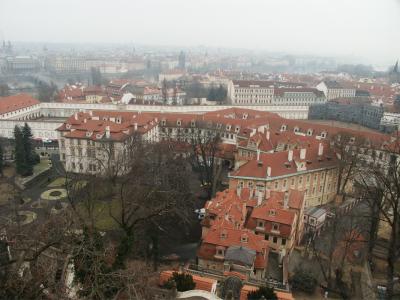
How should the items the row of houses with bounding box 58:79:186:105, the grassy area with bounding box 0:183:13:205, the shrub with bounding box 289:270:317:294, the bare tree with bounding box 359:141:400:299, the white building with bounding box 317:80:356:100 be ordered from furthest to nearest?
the white building with bounding box 317:80:356:100
the row of houses with bounding box 58:79:186:105
the grassy area with bounding box 0:183:13:205
the shrub with bounding box 289:270:317:294
the bare tree with bounding box 359:141:400:299

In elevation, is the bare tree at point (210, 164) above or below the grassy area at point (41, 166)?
above

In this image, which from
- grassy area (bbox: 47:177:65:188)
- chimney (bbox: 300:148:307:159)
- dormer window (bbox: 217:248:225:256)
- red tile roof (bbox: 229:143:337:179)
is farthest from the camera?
grassy area (bbox: 47:177:65:188)

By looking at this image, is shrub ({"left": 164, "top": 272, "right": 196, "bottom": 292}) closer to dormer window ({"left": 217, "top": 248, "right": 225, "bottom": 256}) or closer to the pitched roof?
dormer window ({"left": 217, "top": 248, "right": 225, "bottom": 256})

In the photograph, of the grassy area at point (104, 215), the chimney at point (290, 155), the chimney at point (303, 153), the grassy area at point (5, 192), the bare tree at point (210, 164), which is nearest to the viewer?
the grassy area at point (104, 215)

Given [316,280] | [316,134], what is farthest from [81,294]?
[316,134]

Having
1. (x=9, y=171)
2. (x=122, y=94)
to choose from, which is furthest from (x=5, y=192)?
(x=122, y=94)

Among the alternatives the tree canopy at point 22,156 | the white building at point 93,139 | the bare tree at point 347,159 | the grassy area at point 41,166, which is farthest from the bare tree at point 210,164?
the tree canopy at point 22,156

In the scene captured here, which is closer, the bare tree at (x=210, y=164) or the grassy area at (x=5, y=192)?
the grassy area at (x=5, y=192)

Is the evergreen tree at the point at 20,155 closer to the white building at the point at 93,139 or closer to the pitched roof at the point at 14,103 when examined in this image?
the white building at the point at 93,139

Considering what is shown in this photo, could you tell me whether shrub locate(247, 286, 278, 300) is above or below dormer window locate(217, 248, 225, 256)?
above

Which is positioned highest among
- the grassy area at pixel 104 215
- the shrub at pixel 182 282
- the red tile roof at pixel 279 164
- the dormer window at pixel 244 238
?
the red tile roof at pixel 279 164

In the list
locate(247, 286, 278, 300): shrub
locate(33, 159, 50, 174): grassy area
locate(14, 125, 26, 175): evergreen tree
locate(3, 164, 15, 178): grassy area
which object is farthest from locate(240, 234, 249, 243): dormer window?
locate(3, 164, 15, 178): grassy area
